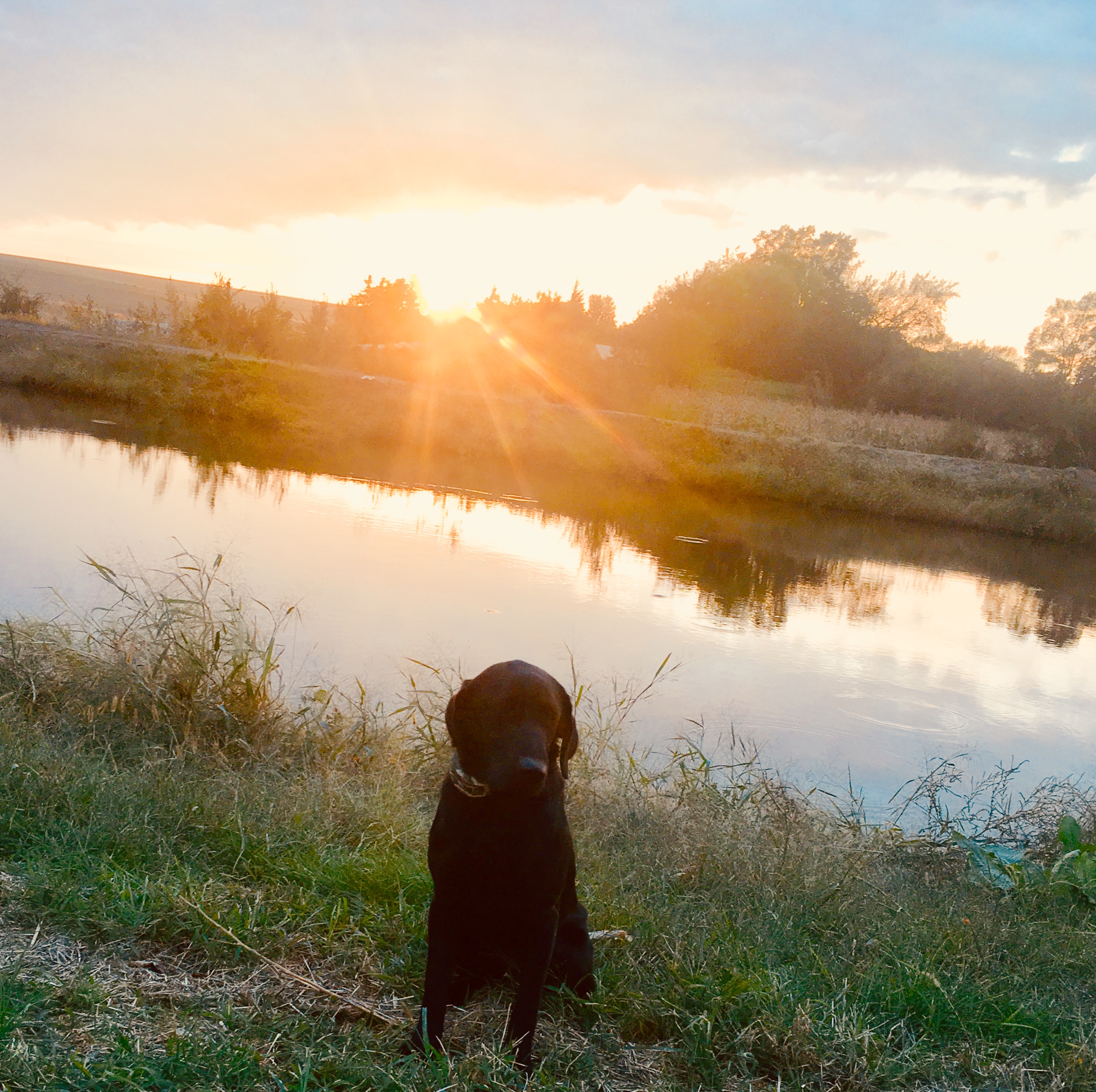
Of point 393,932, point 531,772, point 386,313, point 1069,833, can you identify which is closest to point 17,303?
point 386,313

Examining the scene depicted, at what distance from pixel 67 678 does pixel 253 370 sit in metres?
20.8

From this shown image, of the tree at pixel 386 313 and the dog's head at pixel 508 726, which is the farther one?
the tree at pixel 386 313

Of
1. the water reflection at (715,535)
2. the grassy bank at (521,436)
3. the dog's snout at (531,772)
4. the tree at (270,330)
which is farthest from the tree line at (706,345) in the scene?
the dog's snout at (531,772)

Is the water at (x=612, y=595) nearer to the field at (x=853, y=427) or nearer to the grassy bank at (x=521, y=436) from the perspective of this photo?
the grassy bank at (x=521, y=436)

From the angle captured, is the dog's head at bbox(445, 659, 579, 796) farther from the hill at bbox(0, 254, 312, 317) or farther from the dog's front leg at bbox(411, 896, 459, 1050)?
the hill at bbox(0, 254, 312, 317)

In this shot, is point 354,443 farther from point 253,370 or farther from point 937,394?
point 937,394

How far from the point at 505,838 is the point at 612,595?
964 cm

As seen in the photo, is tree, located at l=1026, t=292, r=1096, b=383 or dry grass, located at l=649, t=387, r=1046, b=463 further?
tree, located at l=1026, t=292, r=1096, b=383

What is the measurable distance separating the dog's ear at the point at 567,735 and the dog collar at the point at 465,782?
0.28 metres

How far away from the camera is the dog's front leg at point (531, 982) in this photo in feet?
7.98

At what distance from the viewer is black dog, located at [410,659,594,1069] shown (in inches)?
91.7

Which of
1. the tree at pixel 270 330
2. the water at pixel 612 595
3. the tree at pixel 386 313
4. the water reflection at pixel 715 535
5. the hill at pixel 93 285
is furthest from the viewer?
the hill at pixel 93 285

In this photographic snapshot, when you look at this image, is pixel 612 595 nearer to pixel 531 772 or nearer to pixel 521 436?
pixel 531 772

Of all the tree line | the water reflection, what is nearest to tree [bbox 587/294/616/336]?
the tree line
